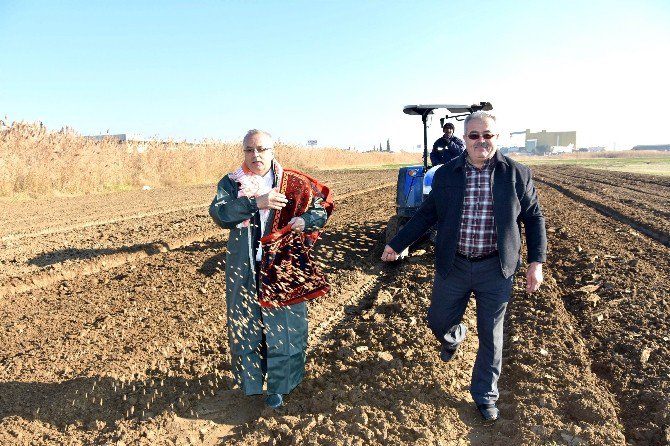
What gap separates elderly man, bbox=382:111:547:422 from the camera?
2.61m

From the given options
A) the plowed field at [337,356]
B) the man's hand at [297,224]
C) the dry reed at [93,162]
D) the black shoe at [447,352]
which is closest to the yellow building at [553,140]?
the dry reed at [93,162]

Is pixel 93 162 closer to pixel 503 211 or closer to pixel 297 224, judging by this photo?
pixel 297 224

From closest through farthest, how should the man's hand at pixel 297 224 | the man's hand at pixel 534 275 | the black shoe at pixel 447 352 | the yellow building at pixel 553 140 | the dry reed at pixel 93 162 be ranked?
the man's hand at pixel 534 275 < the man's hand at pixel 297 224 < the black shoe at pixel 447 352 < the dry reed at pixel 93 162 < the yellow building at pixel 553 140

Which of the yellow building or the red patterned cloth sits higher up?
the yellow building

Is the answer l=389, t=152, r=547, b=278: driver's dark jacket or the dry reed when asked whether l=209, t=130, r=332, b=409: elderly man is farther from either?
the dry reed

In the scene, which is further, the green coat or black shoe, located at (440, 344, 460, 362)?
black shoe, located at (440, 344, 460, 362)

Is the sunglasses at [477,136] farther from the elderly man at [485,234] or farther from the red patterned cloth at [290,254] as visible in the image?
the red patterned cloth at [290,254]

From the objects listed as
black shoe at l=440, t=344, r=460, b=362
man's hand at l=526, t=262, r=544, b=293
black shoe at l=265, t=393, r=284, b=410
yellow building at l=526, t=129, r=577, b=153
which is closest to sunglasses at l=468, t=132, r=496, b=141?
man's hand at l=526, t=262, r=544, b=293

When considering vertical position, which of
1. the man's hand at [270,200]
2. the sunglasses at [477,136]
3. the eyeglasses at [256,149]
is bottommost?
the man's hand at [270,200]

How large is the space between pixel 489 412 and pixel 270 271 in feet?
4.86

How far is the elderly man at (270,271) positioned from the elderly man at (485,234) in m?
0.59

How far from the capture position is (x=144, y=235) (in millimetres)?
7906

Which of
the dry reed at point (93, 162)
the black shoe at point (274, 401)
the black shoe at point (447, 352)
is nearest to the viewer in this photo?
→ the black shoe at point (274, 401)

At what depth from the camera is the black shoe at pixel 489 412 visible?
2.82 m
